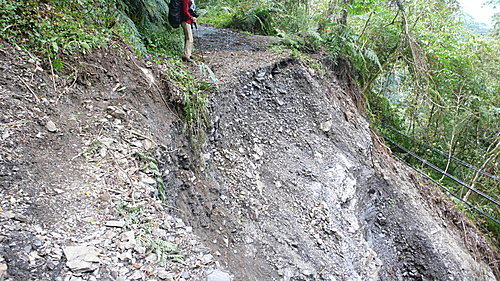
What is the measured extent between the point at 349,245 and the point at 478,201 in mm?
8551

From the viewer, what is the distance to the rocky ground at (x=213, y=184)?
6.87ft

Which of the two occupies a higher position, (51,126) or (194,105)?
(51,126)

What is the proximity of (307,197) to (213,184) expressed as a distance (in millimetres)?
1835

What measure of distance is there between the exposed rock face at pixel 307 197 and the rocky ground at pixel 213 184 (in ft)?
0.08

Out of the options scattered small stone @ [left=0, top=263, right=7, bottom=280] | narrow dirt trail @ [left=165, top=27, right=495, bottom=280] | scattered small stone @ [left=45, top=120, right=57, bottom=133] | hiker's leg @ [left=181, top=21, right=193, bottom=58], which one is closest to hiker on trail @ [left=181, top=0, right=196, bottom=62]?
hiker's leg @ [left=181, top=21, right=193, bottom=58]

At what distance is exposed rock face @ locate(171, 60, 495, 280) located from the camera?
3.73 meters

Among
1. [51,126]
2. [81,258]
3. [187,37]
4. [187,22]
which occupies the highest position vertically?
[187,22]

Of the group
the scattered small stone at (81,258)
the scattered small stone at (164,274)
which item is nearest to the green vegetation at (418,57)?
the scattered small stone at (164,274)

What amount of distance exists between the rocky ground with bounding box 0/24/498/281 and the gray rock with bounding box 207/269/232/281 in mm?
19

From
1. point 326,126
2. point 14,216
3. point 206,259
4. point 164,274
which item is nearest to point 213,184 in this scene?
point 206,259

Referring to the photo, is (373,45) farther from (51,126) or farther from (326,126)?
(51,126)

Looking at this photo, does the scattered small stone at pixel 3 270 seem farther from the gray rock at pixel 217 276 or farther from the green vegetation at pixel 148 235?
the gray rock at pixel 217 276

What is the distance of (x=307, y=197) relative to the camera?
485cm

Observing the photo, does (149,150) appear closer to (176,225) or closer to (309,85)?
(176,225)
